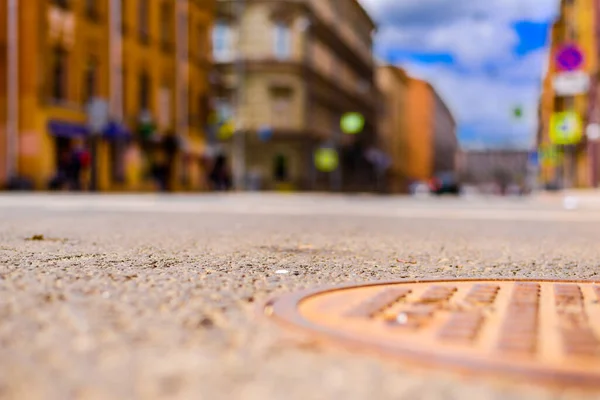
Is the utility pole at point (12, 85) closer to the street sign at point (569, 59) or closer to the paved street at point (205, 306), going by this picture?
the street sign at point (569, 59)

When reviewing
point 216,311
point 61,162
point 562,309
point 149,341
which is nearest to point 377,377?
point 149,341

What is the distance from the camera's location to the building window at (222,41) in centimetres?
5184

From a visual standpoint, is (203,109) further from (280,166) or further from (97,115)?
(97,115)

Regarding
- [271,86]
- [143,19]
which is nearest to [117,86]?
[143,19]

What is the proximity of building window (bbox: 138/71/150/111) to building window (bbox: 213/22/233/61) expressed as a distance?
47.8 feet

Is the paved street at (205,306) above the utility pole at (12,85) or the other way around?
the other way around

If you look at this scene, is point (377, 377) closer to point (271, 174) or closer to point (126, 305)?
point (126, 305)

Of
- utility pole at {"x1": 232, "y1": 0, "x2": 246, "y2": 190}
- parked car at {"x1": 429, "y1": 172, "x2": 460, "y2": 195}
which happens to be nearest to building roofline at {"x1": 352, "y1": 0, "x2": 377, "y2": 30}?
utility pole at {"x1": 232, "y1": 0, "x2": 246, "y2": 190}

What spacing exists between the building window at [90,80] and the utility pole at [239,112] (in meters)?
14.8

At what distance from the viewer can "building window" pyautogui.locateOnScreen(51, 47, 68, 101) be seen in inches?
1205

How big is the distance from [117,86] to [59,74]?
4048 millimetres

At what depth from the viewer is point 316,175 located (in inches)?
2131

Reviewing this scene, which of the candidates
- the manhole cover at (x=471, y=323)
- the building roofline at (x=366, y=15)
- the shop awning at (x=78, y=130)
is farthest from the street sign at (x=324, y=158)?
the manhole cover at (x=471, y=323)

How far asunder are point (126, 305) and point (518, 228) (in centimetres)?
831
